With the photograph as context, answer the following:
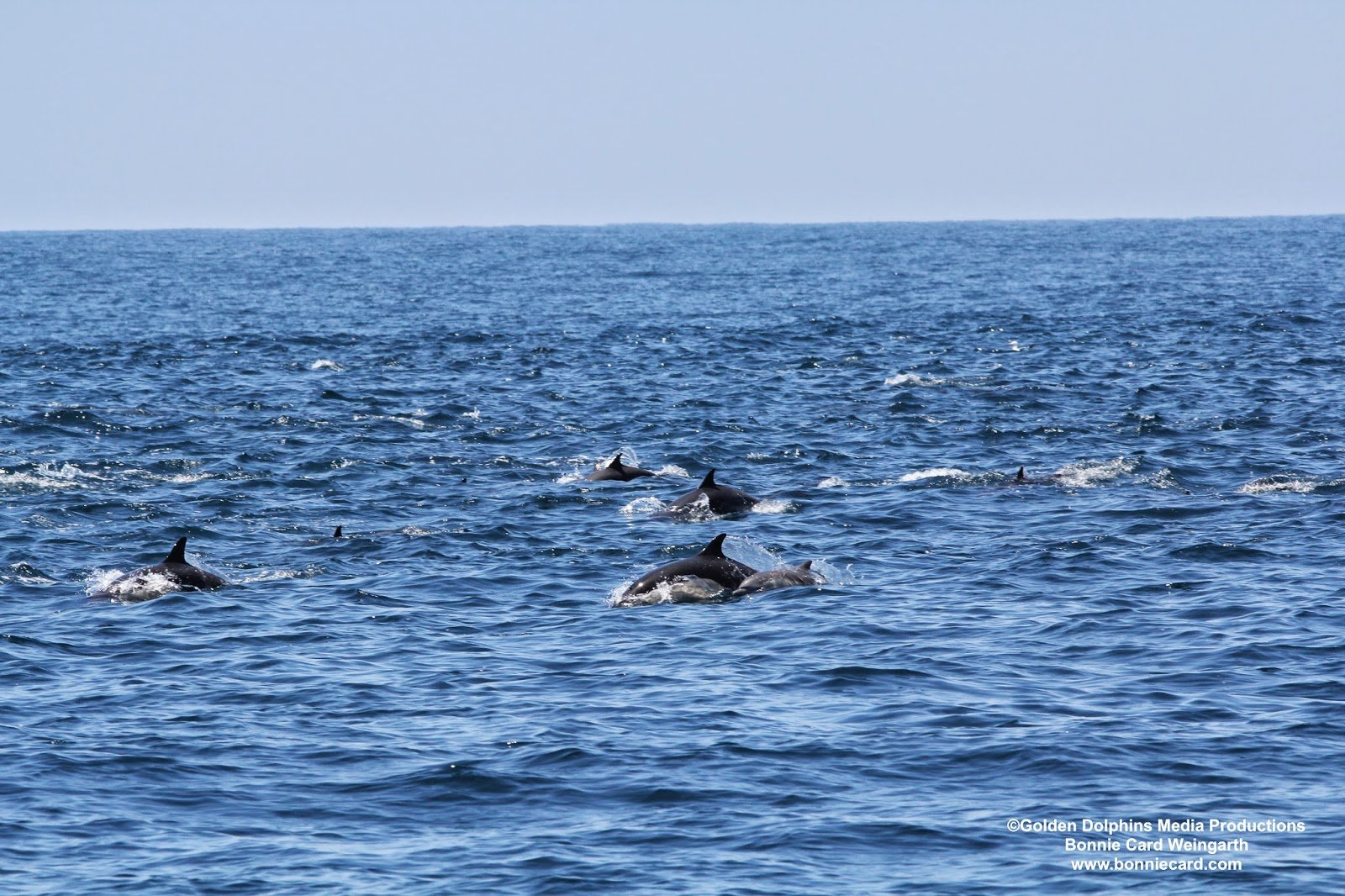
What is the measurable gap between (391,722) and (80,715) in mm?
3362

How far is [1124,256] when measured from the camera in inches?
5551

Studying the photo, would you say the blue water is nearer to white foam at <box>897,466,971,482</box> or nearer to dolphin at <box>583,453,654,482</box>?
white foam at <box>897,466,971,482</box>

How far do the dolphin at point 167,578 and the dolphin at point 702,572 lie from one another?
6.00 meters

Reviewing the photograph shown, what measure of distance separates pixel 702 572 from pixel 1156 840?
34.4 ft

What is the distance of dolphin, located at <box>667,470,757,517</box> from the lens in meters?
29.6

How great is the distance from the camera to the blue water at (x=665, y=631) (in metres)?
14.4

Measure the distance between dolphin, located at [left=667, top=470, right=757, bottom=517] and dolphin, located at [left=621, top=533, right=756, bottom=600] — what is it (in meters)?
5.12

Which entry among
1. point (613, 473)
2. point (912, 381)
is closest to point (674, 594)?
point (613, 473)

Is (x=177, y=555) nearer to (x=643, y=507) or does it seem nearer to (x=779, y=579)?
(x=779, y=579)

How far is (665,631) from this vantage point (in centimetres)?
2173

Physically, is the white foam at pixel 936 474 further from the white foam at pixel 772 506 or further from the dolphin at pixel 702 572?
the dolphin at pixel 702 572

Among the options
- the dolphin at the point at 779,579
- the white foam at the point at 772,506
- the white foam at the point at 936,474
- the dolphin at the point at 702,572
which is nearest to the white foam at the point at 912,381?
the white foam at the point at 936,474

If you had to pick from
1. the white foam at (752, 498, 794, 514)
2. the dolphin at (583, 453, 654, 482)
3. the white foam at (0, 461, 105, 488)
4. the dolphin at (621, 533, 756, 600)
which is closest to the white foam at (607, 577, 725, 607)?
the dolphin at (621, 533, 756, 600)

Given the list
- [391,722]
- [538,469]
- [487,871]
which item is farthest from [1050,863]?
[538,469]
